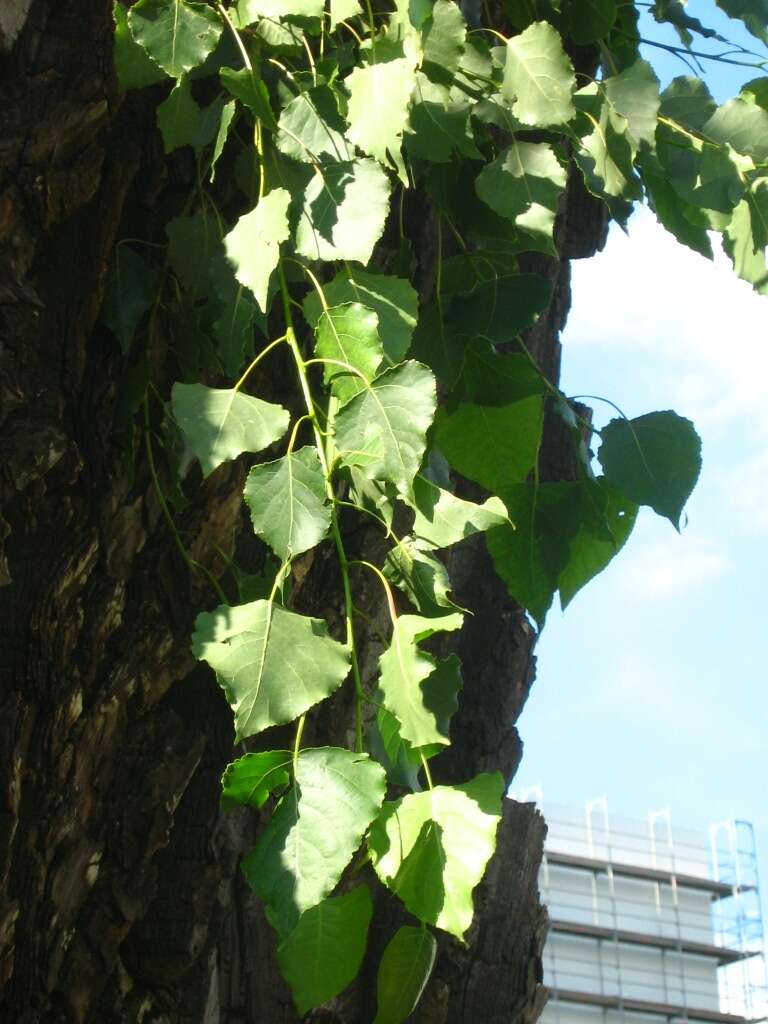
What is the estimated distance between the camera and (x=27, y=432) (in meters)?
0.53

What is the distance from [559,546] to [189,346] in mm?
213

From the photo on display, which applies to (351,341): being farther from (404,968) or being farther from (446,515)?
(404,968)

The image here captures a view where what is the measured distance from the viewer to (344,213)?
532 mm

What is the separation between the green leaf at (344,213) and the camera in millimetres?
524

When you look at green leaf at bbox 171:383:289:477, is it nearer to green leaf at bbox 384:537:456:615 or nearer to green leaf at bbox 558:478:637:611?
green leaf at bbox 384:537:456:615

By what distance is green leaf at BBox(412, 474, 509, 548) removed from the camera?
53 cm

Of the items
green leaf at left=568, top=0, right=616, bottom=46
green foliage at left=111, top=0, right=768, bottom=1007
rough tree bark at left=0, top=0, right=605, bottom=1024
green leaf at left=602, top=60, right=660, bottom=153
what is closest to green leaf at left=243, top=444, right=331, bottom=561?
green foliage at left=111, top=0, right=768, bottom=1007

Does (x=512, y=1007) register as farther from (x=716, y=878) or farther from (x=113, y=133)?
(x=716, y=878)

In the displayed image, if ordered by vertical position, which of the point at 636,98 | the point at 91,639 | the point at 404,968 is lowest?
the point at 404,968

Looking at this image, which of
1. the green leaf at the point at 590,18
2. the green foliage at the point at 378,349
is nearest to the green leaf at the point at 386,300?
the green foliage at the point at 378,349

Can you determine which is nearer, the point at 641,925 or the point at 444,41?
the point at 444,41

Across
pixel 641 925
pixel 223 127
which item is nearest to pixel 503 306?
pixel 223 127

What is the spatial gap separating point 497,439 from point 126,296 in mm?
198

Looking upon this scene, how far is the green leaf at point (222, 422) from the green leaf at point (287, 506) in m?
Answer: 0.02
